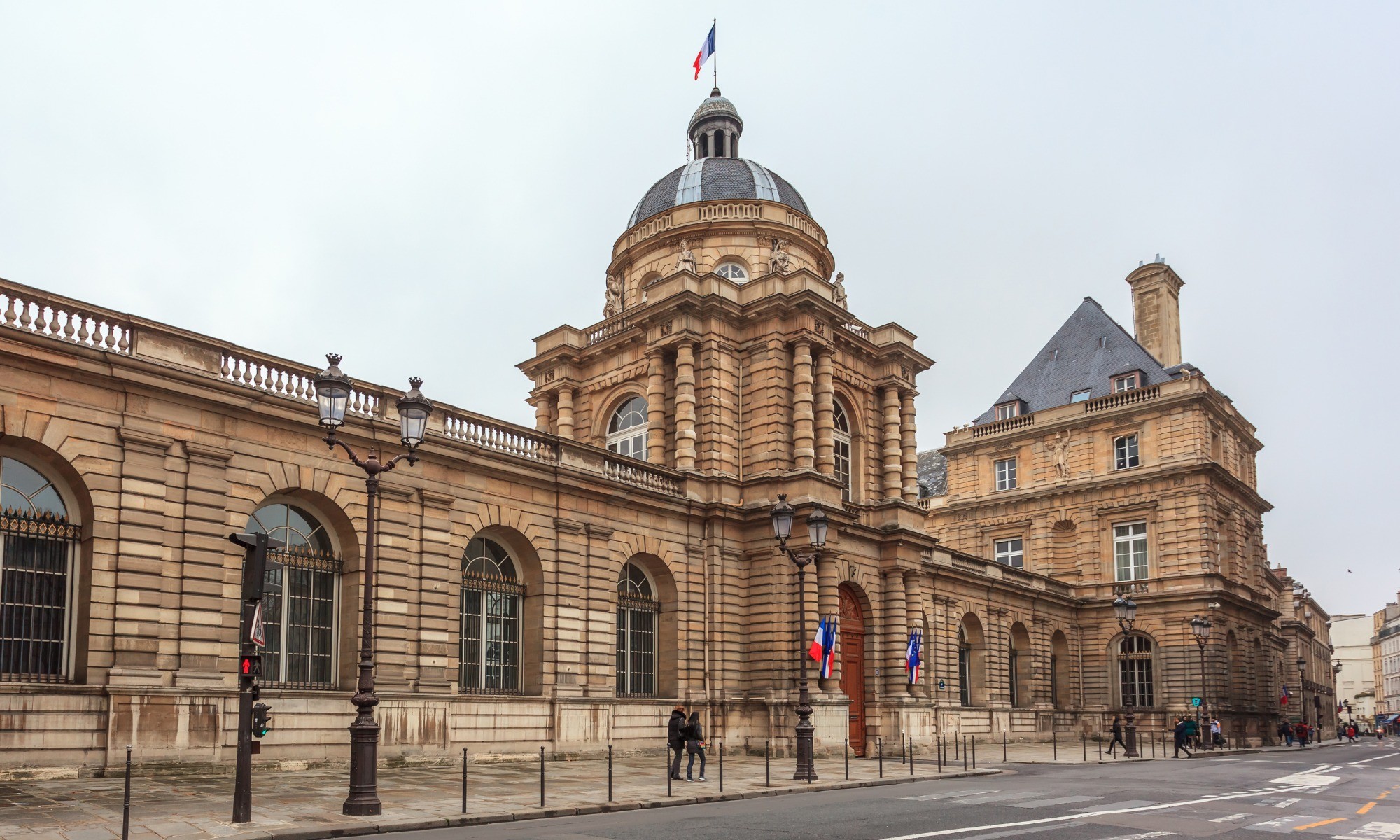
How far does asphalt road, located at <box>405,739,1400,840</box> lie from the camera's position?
Result: 44.7 ft

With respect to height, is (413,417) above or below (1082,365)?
below

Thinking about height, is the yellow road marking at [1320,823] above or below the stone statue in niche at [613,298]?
below

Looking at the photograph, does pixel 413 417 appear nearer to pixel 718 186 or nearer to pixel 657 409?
pixel 657 409

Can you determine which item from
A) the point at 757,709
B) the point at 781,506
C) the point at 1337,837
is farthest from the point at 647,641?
the point at 1337,837

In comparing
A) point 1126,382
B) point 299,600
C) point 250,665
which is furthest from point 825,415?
point 1126,382

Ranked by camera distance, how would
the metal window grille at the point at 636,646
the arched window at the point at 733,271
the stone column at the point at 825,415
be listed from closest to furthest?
the metal window grille at the point at 636,646 → the stone column at the point at 825,415 → the arched window at the point at 733,271

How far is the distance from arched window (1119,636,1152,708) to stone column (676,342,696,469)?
29133 millimetres

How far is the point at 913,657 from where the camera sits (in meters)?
35.2

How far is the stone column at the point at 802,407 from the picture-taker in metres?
32.4

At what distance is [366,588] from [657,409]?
1881 centimetres

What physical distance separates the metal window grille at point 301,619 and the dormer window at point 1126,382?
135 ft

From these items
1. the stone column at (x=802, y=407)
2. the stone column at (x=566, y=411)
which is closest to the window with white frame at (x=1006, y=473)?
the stone column at (x=802, y=407)

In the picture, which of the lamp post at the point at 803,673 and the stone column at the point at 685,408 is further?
the stone column at the point at 685,408

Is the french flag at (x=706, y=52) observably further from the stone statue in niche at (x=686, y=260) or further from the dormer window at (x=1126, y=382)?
the dormer window at (x=1126, y=382)
